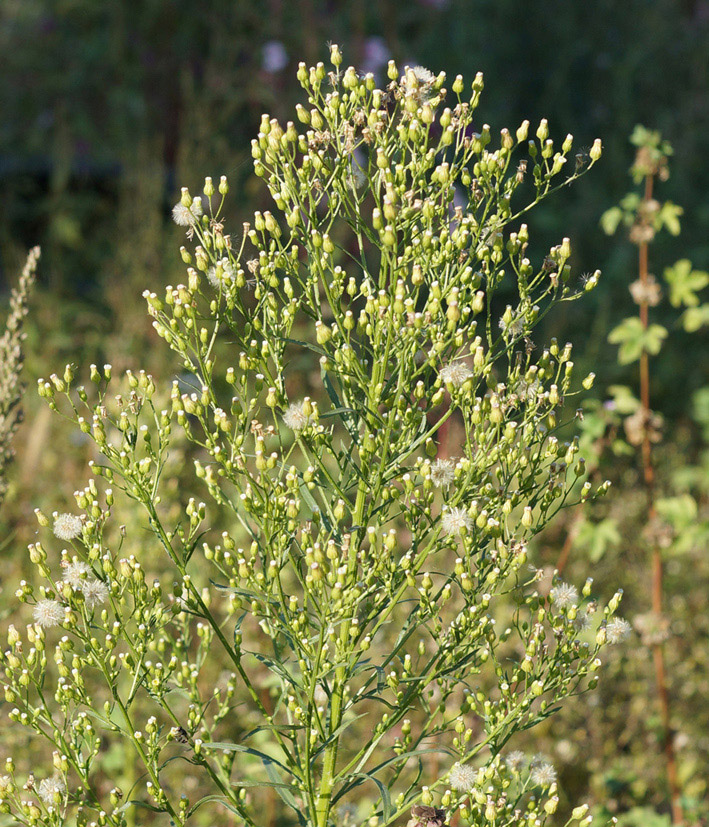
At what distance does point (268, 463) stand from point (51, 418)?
347 cm

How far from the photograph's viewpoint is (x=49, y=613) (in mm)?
1594

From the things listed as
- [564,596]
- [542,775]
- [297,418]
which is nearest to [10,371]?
[297,418]

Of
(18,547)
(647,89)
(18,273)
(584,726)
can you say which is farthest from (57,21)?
(584,726)

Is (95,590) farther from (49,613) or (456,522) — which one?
(456,522)

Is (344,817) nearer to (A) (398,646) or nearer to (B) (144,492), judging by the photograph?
(A) (398,646)

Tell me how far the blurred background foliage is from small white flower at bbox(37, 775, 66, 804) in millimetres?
932

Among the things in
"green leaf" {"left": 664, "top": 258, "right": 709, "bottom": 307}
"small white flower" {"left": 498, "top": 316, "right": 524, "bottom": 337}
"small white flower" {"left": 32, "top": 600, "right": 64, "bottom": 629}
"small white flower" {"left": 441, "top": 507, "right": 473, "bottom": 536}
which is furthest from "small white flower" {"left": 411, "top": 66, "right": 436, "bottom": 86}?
"green leaf" {"left": 664, "top": 258, "right": 709, "bottom": 307}

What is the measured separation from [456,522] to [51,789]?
84cm

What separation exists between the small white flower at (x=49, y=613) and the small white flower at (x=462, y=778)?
2.45 feet

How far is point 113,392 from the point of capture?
479 cm

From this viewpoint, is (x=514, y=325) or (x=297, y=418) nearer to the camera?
(x=297, y=418)

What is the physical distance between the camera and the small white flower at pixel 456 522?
1.58 meters

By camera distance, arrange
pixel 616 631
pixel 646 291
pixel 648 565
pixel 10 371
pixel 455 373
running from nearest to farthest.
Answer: pixel 455 373, pixel 616 631, pixel 10 371, pixel 646 291, pixel 648 565

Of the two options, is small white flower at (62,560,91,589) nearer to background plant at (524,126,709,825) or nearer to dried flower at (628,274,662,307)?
background plant at (524,126,709,825)
